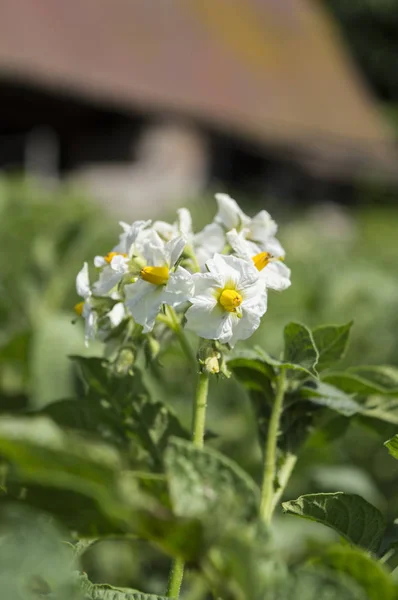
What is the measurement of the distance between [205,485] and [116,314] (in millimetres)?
345

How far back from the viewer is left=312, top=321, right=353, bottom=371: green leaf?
3.04ft

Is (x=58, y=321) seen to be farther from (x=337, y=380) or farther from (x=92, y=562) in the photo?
(x=337, y=380)

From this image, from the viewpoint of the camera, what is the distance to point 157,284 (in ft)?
2.70

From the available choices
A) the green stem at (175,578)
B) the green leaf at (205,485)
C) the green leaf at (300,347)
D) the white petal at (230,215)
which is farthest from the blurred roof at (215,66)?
the green leaf at (205,485)

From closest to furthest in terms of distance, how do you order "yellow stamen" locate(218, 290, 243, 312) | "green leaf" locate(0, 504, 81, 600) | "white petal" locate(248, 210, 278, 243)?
1. "green leaf" locate(0, 504, 81, 600)
2. "yellow stamen" locate(218, 290, 243, 312)
3. "white petal" locate(248, 210, 278, 243)

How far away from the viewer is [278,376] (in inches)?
34.3

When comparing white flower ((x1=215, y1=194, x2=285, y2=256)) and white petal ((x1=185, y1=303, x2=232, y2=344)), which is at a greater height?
white flower ((x1=215, y1=194, x2=285, y2=256))

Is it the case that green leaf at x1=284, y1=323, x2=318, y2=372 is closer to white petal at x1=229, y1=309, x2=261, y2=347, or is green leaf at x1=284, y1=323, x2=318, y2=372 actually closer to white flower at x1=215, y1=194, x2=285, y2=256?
white petal at x1=229, y1=309, x2=261, y2=347

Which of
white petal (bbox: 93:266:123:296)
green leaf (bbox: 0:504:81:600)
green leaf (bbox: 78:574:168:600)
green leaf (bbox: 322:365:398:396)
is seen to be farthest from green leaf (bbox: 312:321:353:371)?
green leaf (bbox: 0:504:81:600)

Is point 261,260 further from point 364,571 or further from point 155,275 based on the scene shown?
point 364,571

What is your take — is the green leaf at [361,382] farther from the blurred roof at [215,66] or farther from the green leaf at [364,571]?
the blurred roof at [215,66]

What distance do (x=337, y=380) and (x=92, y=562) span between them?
1.15 meters

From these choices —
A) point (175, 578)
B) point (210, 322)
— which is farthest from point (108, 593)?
point (210, 322)

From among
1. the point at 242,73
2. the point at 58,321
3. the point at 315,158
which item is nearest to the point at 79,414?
the point at 58,321
